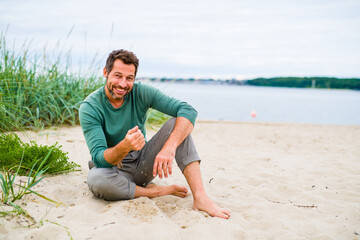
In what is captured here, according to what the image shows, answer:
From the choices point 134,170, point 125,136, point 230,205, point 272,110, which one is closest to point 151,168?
point 134,170

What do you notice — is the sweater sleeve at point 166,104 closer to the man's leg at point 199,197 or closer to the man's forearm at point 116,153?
the man's leg at point 199,197

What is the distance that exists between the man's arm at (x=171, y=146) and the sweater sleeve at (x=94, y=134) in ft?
1.18

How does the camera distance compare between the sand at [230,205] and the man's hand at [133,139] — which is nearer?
the sand at [230,205]

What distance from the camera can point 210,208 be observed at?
223cm

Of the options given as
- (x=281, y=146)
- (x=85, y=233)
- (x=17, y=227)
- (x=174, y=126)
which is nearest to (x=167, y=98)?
(x=174, y=126)

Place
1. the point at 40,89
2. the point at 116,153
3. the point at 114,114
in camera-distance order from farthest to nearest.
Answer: the point at 40,89, the point at 114,114, the point at 116,153

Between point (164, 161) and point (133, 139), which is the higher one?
point (133, 139)

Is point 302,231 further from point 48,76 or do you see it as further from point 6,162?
point 48,76

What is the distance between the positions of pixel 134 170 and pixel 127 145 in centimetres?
60

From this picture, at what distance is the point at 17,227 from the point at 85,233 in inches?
14.4

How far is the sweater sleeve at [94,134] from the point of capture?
7.14 ft

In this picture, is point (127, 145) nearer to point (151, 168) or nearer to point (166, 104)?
point (151, 168)

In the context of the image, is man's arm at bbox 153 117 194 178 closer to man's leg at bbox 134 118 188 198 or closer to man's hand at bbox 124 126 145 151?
man's leg at bbox 134 118 188 198

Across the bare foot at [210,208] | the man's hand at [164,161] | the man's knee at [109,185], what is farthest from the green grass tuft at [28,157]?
the bare foot at [210,208]
